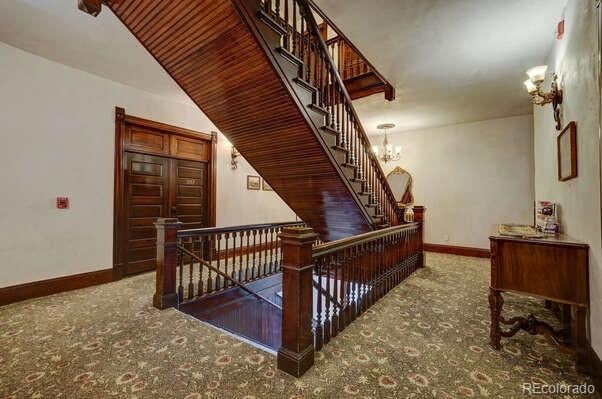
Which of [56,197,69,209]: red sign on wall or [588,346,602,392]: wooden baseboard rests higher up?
[56,197,69,209]: red sign on wall

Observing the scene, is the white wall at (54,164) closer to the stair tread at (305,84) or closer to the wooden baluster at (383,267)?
the stair tread at (305,84)

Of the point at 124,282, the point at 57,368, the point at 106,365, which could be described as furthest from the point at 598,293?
the point at 124,282

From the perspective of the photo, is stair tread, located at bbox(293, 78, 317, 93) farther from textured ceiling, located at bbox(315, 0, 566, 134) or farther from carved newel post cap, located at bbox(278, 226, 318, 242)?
carved newel post cap, located at bbox(278, 226, 318, 242)

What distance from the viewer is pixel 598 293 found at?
5.49ft

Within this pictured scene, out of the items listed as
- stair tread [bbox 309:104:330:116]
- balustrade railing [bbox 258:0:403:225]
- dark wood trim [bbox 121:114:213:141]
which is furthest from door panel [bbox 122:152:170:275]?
stair tread [bbox 309:104:330:116]

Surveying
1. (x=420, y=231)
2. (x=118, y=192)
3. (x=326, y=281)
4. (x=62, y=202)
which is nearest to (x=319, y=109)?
(x=326, y=281)

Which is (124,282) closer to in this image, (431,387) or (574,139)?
(431,387)

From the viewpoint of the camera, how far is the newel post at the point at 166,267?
9.07 ft

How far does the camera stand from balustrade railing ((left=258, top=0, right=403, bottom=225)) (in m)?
2.42

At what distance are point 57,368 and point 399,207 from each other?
4448 millimetres

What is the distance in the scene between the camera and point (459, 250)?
585 centimetres

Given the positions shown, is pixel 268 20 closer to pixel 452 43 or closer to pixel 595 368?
pixel 452 43

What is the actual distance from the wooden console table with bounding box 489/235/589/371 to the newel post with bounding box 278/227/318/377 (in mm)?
1469

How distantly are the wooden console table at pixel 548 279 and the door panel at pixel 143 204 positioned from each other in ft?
14.9
